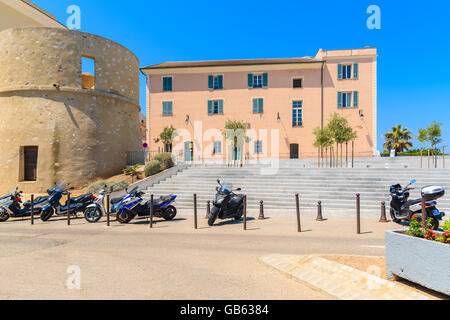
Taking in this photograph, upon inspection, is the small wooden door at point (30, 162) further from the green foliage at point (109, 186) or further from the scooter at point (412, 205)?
the scooter at point (412, 205)

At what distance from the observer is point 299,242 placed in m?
6.66

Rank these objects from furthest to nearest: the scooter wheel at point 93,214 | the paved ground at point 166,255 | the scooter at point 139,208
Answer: the scooter wheel at point 93,214
the scooter at point 139,208
the paved ground at point 166,255

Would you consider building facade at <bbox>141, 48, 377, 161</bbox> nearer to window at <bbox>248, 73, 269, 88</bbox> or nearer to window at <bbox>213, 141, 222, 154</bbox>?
window at <bbox>248, 73, 269, 88</bbox>

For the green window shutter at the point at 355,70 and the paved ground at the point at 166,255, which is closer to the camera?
the paved ground at the point at 166,255

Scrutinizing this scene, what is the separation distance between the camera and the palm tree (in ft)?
129

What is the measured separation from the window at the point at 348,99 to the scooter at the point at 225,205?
963 inches

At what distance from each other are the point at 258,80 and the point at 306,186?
63.6ft

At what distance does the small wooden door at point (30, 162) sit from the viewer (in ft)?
60.7

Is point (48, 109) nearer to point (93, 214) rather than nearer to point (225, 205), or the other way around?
point (93, 214)

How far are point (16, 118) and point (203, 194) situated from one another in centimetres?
1395

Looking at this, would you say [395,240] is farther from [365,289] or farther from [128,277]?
[128,277]

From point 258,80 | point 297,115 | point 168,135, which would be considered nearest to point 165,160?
point 168,135

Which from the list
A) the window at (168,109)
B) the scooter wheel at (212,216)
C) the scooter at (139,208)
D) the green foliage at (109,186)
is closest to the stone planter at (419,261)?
the scooter wheel at (212,216)
